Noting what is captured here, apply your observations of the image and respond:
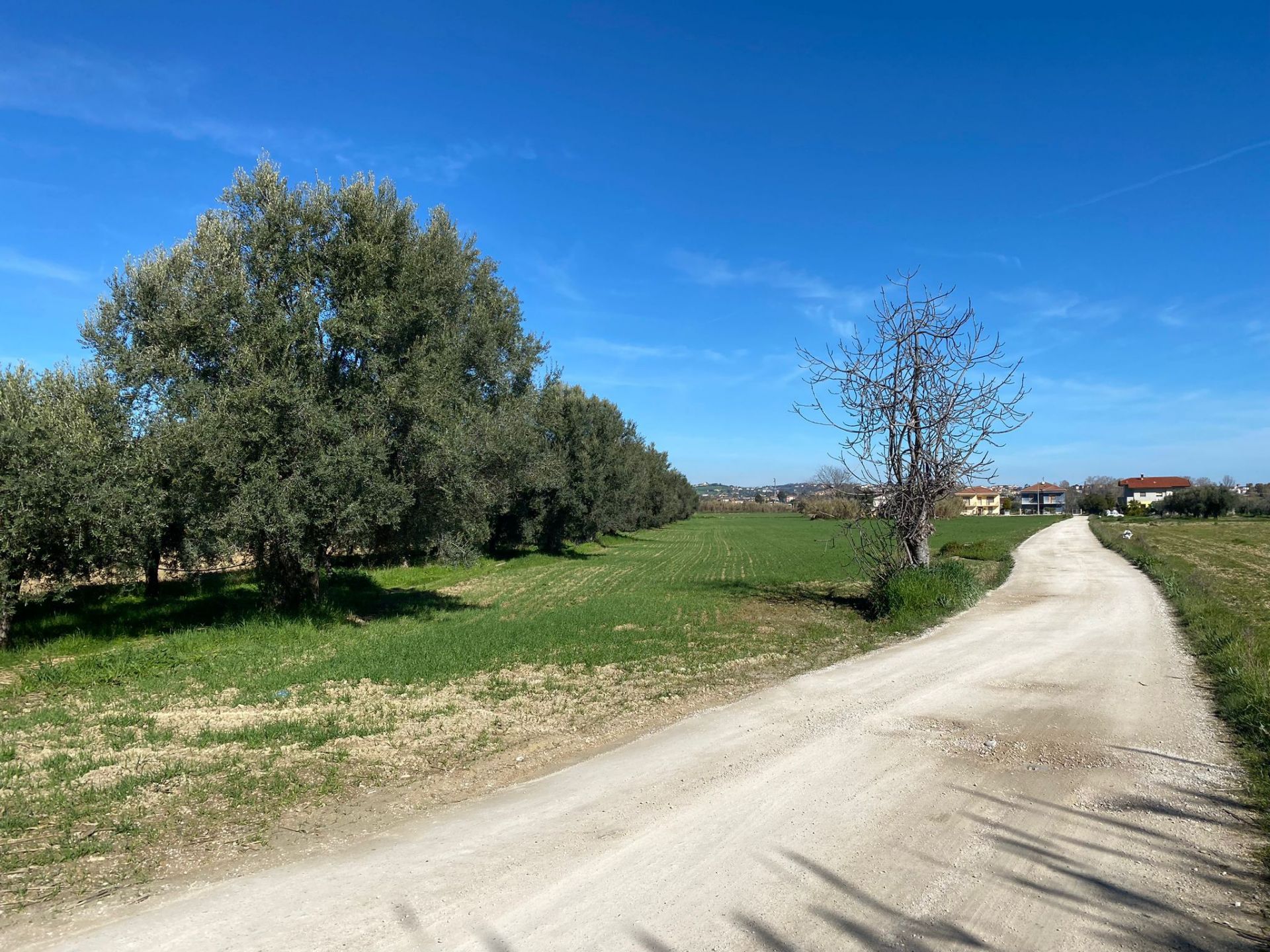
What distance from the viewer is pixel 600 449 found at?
46875 millimetres

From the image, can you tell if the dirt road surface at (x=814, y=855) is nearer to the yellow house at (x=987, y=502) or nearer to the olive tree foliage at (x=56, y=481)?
the olive tree foliage at (x=56, y=481)

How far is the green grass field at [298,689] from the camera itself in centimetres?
631

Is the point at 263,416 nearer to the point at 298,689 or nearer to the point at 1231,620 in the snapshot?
the point at 298,689

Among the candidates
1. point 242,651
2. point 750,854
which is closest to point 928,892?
point 750,854

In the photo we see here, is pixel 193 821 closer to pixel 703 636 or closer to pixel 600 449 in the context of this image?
pixel 703 636

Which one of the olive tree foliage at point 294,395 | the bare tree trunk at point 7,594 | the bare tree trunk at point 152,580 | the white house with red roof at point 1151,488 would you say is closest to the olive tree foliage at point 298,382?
the olive tree foliage at point 294,395

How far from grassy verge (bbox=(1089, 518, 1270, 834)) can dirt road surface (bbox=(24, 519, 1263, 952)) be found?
394mm

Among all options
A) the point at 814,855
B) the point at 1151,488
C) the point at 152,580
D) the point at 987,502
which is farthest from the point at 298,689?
the point at 1151,488

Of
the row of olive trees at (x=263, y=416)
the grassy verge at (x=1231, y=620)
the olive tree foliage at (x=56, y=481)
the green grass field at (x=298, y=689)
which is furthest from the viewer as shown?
the row of olive trees at (x=263, y=416)

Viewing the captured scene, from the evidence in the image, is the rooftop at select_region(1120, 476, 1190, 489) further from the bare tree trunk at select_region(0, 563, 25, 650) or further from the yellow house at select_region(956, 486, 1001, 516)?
the bare tree trunk at select_region(0, 563, 25, 650)

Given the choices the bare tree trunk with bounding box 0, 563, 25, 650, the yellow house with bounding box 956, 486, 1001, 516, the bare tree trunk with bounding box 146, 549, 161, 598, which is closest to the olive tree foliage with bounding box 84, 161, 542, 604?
the bare tree trunk with bounding box 0, 563, 25, 650

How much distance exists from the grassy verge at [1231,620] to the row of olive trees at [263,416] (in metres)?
14.7

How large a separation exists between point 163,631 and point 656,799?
47.9 feet

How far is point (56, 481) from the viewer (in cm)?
1323
